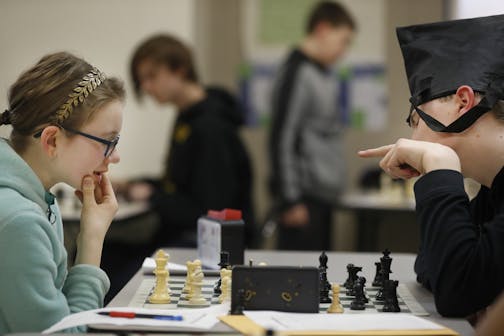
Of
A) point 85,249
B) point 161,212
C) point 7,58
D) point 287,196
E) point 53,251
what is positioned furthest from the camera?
point 7,58

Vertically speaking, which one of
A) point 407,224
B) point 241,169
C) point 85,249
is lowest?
point 407,224

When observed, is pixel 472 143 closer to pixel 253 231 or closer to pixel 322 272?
pixel 322 272

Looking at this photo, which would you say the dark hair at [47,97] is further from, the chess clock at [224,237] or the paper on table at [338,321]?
the paper on table at [338,321]

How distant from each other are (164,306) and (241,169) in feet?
8.55

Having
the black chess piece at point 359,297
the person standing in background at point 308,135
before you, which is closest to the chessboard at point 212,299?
the black chess piece at point 359,297

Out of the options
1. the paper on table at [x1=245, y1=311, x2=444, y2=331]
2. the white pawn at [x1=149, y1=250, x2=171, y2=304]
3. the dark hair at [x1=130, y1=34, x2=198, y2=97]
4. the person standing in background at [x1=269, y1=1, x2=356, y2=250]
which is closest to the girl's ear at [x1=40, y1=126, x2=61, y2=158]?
the white pawn at [x1=149, y1=250, x2=171, y2=304]

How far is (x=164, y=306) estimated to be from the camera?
189 centimetres

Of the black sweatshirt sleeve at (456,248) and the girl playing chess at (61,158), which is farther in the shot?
the girl playing chess at (61,158)

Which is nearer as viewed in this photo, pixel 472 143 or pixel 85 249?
pixel 472 143

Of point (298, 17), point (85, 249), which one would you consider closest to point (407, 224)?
point (298, 17)

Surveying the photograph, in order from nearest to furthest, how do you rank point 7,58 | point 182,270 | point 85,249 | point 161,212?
point 85,249 → point 182,270 → point 161,212 → point 7,58

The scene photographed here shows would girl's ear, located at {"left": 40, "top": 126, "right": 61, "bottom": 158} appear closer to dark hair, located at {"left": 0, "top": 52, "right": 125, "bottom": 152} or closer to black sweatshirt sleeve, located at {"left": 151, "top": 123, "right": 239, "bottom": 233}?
dark hair, located at {"left": 0, "top": 52, "right": 125, "bottom": 152}

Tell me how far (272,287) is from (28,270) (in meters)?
0.52

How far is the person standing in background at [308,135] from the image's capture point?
5.40 m
